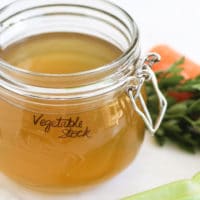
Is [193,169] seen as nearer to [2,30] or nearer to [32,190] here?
[32,190]

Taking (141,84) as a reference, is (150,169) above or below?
below

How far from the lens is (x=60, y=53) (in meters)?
1.13

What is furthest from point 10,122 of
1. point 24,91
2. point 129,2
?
point 129,2

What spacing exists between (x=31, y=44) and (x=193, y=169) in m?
0.37

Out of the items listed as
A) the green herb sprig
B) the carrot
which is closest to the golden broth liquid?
the green herb sprig

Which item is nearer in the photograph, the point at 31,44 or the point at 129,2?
the point at 31,44

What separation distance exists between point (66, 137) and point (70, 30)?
28 cm

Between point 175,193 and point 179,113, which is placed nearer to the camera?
point 175,193

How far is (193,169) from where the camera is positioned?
1180mm

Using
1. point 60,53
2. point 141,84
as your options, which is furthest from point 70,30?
point 141,84

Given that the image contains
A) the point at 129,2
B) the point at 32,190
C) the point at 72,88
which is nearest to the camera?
the point at 72,88

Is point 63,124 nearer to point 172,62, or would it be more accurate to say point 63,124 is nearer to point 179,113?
point 179,113

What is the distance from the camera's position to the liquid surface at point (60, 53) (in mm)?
1102

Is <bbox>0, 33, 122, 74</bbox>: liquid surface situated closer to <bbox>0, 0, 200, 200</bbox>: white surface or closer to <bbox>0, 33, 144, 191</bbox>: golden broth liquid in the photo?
<bbox>0, 33, 144, 191</bbox>: golden broth liquid
